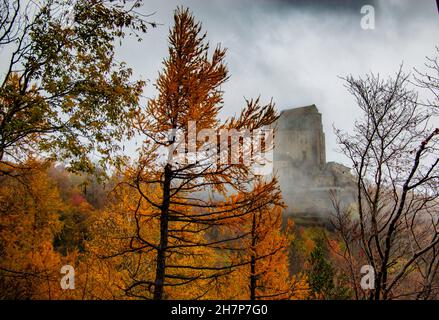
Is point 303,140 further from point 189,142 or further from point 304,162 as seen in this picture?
point 189,142

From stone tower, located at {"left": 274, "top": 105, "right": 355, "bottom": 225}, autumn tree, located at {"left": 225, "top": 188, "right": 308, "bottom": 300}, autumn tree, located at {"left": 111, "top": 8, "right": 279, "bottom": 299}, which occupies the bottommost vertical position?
autumn tree, located at {"left": 225, "top": 188, "right": 308, "bottom": 300}

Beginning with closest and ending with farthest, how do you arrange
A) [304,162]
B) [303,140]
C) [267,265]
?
[267,265] → [304,162] → [303,140]

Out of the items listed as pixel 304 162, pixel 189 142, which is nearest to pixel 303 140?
pixel 304 162

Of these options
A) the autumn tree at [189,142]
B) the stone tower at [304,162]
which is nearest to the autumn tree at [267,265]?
the autumn tree at [189,142]

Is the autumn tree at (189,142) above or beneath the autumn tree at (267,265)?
above

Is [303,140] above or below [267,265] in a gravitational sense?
above

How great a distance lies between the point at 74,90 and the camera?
496cm

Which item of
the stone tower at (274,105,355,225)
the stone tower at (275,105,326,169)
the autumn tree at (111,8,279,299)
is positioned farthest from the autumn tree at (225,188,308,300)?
the stone tower at (275,105,326,169)

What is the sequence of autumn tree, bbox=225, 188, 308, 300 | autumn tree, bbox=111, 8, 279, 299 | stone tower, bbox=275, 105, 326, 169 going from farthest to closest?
stone tower, bbox=275, 105, 326, 169 < autumn tree, bbox=225, 188, 308, 300 < autumn tree, bbox=111, 8, 279, 299

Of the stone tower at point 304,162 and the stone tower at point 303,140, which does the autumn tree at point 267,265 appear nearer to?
the stone tower at point 304,162

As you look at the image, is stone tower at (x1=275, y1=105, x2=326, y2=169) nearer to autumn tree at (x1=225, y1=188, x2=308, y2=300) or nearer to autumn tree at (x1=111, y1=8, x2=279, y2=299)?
autumn tree at (x1=225, y1=188, x2=308, y2=300)

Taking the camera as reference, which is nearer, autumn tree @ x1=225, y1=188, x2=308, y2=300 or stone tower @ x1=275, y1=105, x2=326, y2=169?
autumn tree @ x1=225, y1=188, x2=308, y2=300
